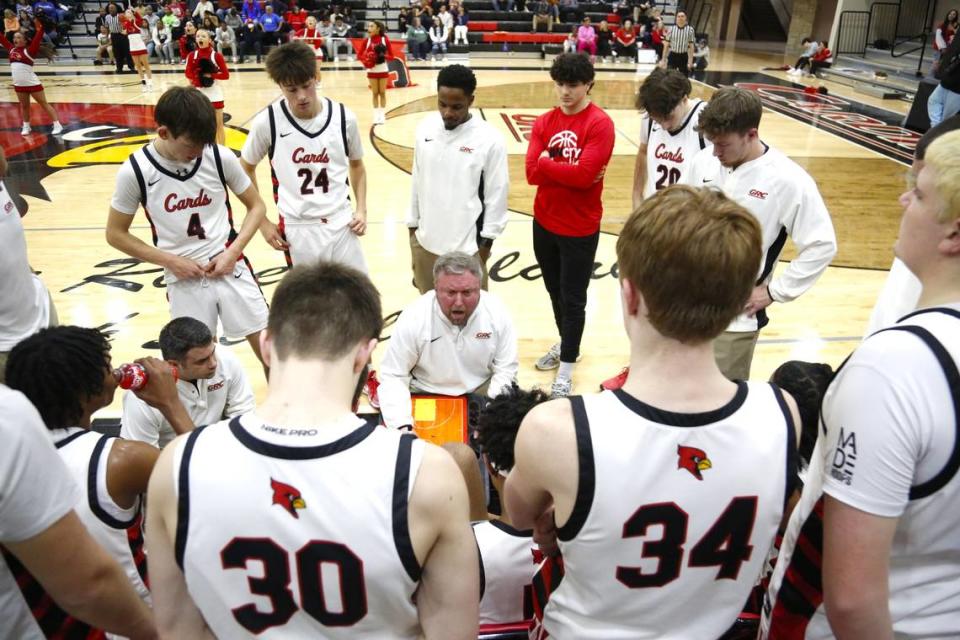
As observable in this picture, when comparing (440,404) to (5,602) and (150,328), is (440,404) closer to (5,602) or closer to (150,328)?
(5,602)

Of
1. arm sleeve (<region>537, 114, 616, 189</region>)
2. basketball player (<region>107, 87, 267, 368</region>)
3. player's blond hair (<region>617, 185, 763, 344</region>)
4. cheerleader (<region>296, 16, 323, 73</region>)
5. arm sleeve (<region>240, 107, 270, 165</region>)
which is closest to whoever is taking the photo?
player's blond hair (<region>617, 185, 763, 344</region>)

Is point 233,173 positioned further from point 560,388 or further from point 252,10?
point 252,10

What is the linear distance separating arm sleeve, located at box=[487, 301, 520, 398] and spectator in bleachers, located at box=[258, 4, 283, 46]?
1839cm

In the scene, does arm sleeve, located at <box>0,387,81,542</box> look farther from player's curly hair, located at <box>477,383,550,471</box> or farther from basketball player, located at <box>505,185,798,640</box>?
player's curly hair, located at <box>477,383,550,471</box>

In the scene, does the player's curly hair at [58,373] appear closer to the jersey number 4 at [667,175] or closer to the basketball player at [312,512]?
the basketball player at [312,512]

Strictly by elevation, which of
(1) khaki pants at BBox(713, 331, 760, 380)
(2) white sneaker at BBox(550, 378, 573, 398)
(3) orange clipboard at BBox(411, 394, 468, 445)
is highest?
(1) khaki pants at BBox(713, 331, 760, 380)

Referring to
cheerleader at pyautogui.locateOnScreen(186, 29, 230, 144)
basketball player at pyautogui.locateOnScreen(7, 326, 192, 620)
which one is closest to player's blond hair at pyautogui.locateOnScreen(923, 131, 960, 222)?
basketball player at pyautogui.locateOnScreen(7, 326, 192, 620)

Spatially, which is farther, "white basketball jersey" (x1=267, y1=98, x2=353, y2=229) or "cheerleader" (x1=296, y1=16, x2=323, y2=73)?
"cheerleader" (x1=296, y1=16, x2=323, y2=73)

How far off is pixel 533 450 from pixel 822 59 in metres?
20.6

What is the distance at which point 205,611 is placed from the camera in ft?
4.10

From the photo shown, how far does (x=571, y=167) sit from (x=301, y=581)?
3115 mm

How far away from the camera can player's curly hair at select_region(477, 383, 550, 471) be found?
216cm

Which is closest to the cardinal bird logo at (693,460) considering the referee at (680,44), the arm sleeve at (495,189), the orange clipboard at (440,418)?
the orange clipboard at (440,418)

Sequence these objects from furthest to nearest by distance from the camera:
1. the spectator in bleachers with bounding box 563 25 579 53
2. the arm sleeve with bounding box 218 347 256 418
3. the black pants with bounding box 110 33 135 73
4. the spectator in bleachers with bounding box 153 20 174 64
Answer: the spectator in bleachers with bounding box 563 25 579 53 < the spectator in bleachers with bounding box 153 20 174 64 < the black pants with bounding box 110 33 135 73 < the arm sleeve with bounding box 218 347 256 418
